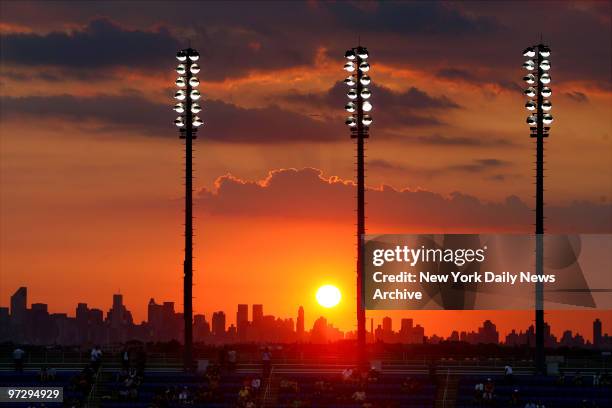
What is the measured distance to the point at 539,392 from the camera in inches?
3585

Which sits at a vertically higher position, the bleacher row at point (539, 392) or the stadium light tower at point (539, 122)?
the stadium light tower at point (539, 122)

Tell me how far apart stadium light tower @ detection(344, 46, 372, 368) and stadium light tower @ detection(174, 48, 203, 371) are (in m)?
8.29

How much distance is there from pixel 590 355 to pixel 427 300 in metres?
18.5

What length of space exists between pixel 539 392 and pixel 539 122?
47.6ft

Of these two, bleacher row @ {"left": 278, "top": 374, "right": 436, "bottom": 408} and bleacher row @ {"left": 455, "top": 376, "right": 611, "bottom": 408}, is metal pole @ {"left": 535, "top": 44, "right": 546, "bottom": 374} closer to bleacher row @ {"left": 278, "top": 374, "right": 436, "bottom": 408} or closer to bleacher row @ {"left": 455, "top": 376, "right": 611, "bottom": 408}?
bleacher row @ {"left": 455, "top": 376, "right": 611, "bottom": 408}

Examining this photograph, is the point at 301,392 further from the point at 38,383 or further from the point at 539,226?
the point at 539,226

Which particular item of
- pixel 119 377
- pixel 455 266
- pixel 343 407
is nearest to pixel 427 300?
pixel 455 266

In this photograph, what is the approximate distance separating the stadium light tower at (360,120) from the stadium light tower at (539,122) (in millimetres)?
8778

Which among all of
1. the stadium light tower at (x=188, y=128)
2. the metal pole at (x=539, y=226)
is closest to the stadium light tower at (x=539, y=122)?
the metal pole at (x=539, y=226)

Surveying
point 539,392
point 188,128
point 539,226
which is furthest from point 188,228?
point 539,392

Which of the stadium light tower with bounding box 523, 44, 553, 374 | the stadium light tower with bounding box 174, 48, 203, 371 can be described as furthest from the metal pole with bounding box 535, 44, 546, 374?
the stadium light tower with bounding box 174, 48, 203, 371

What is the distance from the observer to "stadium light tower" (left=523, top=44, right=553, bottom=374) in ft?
304

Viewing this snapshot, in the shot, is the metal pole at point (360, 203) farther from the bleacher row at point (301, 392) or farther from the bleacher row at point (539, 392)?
the bleacher row at point (539, 392)

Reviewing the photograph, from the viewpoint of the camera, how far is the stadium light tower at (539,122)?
92.6 metres
